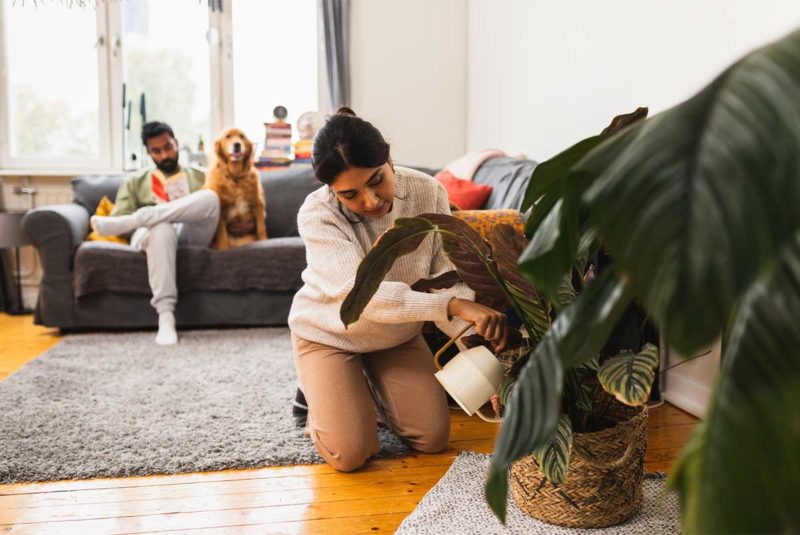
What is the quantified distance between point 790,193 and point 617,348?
1328mm

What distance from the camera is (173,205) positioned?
3.72 metres

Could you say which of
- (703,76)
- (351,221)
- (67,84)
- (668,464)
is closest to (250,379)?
(351,221)

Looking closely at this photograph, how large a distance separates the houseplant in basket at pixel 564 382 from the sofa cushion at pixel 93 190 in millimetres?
3265

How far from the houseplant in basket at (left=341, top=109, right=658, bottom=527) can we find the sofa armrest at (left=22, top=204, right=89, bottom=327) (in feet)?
9.07

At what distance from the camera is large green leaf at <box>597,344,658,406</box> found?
1.22 meters

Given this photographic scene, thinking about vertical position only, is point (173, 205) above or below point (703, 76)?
below

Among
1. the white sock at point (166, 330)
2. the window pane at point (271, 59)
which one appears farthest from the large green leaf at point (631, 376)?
the window pane at point (271, 59)

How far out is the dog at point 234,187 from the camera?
153 inches

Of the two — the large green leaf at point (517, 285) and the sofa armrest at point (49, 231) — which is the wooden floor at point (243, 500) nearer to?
the large green leaf at point (517, 285)

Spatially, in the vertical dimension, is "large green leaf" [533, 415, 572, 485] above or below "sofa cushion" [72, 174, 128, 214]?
below

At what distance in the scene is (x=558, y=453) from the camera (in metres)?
1.31

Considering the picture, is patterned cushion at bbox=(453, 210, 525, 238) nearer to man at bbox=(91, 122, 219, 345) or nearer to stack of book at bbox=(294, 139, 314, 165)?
man at bbox=(91, 122, 219, 345)

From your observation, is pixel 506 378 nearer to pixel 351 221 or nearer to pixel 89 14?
pixel 351 221

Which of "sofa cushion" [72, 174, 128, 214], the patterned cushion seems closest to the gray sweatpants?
"sofa cushion" [72, 174, 128, 214]
